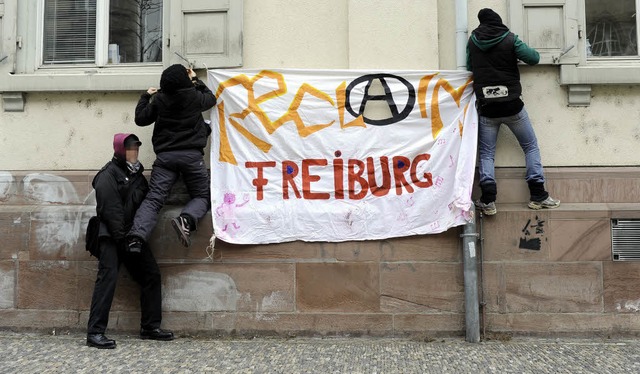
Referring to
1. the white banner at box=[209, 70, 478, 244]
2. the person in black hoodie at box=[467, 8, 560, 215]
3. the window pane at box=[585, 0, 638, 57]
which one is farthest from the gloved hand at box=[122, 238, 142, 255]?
the window pane at box=[585, 0, 638, 57]

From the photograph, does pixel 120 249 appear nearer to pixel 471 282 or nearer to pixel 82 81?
pixel 82 81

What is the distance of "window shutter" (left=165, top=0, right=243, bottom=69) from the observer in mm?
6027

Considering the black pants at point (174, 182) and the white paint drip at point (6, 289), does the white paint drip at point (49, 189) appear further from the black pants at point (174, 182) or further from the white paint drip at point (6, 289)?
the black pants at point (174, 182)

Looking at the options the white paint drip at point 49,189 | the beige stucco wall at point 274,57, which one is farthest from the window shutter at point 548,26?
the white paint drip at point 49,189

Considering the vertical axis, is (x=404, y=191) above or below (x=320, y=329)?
above

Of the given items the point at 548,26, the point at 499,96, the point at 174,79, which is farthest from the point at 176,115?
the point at 548,26

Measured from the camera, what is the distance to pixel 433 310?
5.64 m

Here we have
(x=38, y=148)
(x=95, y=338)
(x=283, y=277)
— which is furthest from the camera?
(x=38, y=148)

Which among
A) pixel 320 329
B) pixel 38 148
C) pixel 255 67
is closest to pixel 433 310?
pixel 320 329

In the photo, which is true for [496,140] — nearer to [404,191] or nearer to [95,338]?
[404,191]

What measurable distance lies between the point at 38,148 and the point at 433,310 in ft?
13.8

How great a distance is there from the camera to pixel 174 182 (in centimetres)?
582

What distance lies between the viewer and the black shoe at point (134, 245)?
5340mm

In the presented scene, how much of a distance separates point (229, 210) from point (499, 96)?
2.71m
